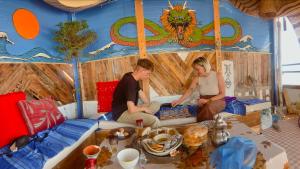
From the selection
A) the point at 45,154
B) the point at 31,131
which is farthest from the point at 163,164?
the point at 31,131

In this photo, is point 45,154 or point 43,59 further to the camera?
point 43,59

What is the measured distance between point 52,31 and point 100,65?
1.01m

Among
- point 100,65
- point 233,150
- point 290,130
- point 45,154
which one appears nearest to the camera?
point 233,150

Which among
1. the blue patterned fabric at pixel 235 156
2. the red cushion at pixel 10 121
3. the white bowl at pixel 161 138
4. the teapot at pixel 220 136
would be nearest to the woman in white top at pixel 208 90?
the teapot at pixel 220 136

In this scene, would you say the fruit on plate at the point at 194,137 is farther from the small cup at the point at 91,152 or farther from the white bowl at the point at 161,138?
the small cup at the point at 91,152

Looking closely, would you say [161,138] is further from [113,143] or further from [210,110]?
[210,110]

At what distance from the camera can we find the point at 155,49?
375 centimetres

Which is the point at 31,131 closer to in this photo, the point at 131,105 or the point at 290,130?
the point at 131,105

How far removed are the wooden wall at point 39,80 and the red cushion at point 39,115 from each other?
53 centimetres

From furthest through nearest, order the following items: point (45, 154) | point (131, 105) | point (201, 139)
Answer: point (131, 105)
point (45, 154)
point (201, 139)

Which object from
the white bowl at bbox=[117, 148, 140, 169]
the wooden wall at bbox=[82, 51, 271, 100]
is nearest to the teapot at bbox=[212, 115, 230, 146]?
the white bowl at bbox=[117, 148, 140, 169]

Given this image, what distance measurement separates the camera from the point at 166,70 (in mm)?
3809

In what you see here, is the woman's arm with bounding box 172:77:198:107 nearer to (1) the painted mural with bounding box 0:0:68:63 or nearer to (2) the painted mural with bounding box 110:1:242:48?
(2) the painted mural with bounding box 110:1:242:48

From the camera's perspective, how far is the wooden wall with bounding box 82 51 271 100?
3.68 metres
